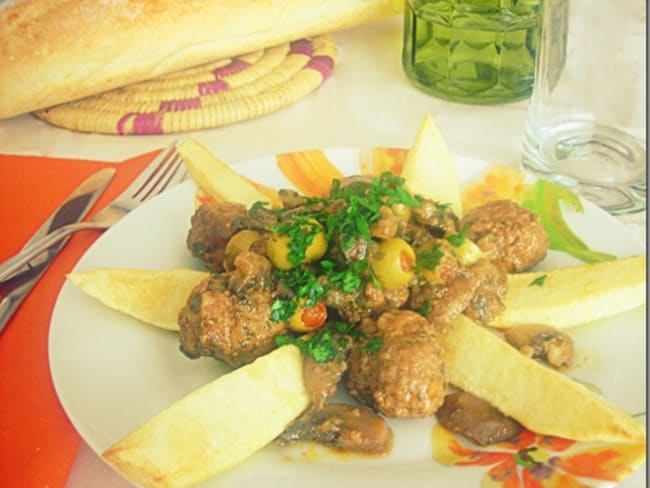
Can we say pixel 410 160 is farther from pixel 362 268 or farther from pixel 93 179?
pixel 93 179

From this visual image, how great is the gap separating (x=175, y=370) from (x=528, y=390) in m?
0.63

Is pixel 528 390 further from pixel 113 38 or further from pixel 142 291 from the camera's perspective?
pixel 113 38

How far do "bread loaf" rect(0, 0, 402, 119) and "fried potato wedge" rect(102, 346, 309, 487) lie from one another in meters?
1.61

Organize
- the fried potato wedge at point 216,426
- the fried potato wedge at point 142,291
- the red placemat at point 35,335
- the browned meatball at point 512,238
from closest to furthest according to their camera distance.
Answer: the fried potato wedge at point 216,426 → the red placemat at point 35,335 → the fried potato wedge at point 142,291 → the browned meatball at point 512,238

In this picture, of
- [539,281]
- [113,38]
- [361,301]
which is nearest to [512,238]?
[539,281]

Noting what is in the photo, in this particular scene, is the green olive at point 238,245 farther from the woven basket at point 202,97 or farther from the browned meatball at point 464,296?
the woven basket at point 202,97

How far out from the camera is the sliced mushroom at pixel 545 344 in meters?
1.54

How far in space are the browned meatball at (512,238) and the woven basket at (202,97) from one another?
120cm

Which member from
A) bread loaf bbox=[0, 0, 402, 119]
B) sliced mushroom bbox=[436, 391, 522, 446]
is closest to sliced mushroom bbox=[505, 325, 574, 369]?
sliced mushroom bbox=[436, 391, 522, 446]

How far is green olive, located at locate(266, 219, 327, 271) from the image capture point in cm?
160

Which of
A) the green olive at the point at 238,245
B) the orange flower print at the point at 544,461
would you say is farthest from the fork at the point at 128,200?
the orange flower print at the point at 544,461

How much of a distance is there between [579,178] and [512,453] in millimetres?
1119

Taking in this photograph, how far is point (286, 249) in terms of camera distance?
5.26ft

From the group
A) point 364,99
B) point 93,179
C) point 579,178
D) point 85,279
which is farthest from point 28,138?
point 579,178
